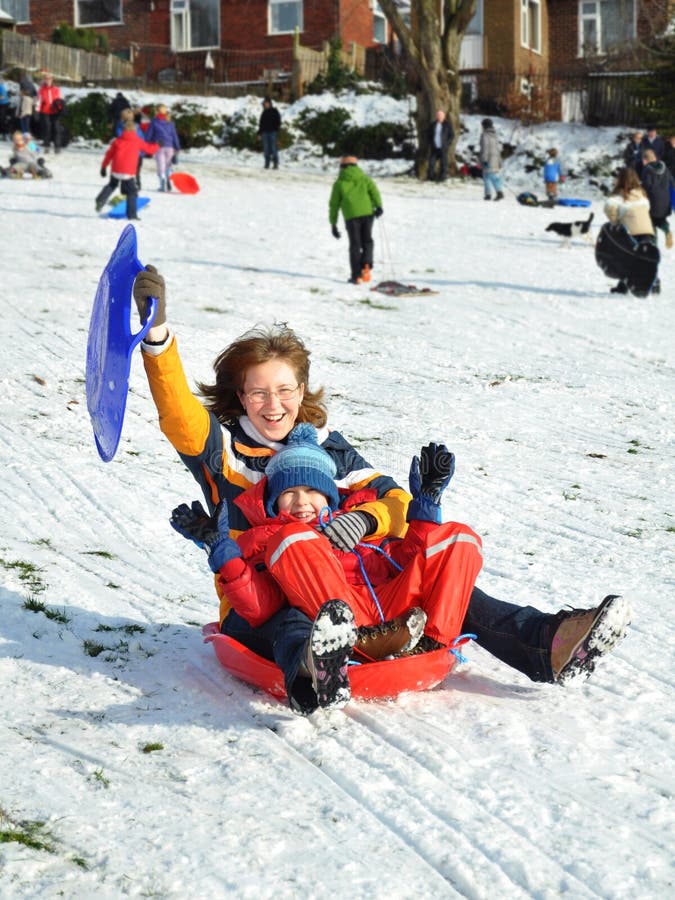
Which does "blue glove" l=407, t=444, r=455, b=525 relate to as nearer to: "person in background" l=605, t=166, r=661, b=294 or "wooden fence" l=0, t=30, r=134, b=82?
"person in background" l=605, t=166, r=661, b=294

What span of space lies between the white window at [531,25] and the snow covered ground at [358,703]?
2546 cm

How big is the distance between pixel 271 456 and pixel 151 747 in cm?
101

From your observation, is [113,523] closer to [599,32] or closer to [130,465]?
[130,465]

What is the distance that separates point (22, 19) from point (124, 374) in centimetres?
3634

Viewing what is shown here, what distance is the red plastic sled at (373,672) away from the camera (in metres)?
3.18

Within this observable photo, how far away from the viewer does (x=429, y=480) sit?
326 cm

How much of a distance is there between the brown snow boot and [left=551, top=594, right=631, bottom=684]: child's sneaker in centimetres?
39

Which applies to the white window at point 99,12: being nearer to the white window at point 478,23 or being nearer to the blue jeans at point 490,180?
the white window at point 478,23

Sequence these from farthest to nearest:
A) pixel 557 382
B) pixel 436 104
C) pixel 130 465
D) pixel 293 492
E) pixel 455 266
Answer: pixel 436 104, pixel 455 266, pixel 557 382, pixel 130 465, pixel 293 492

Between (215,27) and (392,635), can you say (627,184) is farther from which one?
(215,27)

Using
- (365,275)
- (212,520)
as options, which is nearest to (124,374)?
(212,520)

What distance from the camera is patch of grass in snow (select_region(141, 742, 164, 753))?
9.71 ft

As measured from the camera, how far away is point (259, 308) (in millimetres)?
10734

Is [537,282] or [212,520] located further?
[537,282]
